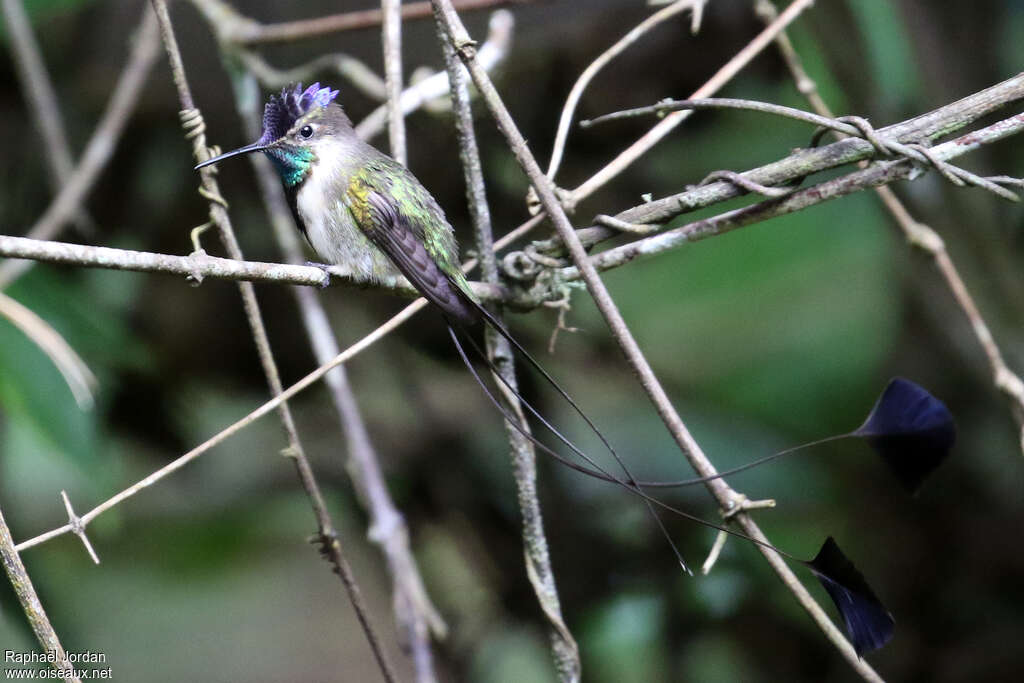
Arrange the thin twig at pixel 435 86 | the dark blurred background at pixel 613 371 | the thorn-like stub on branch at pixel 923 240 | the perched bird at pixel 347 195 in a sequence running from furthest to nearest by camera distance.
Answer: the dark blurred background at pixel 613 371 < the thin twig at pixel 435 86 < the thorn-like stub on branch at pixel 923 240 < the perched bird at pixel 347 195

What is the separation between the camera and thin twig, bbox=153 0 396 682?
5.08ft

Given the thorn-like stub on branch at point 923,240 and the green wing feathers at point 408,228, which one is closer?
the green wing feathers at point 408,228

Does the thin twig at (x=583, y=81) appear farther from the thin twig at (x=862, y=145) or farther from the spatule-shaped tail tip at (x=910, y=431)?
the spatule-shaped tail tip at (x=910, y=431)

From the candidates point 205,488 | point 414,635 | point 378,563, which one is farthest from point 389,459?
point 414,635

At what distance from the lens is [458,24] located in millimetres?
1315

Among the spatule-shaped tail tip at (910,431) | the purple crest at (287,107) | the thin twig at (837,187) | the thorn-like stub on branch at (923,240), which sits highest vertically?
the purple crest at (287,107)

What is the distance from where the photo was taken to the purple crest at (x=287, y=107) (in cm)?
187

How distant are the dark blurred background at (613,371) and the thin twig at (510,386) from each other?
157 centimetres

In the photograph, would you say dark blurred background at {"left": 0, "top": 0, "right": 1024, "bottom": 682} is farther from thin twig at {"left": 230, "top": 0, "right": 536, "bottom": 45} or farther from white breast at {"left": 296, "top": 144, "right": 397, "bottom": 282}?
white breast at {"left": 296, "top": 144, "right": 397, "bottom": 282}

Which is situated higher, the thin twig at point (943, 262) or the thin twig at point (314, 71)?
the thin twig at point (314, 71)

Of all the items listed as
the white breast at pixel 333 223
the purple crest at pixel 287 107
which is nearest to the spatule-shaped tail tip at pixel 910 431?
the white breast at pixel 333 223

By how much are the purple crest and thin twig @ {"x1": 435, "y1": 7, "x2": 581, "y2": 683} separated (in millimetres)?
471

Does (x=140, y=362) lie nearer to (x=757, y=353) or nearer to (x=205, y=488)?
(x=205, y=488)

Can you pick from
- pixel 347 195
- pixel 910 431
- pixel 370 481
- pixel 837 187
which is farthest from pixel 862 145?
pixel 370 481
